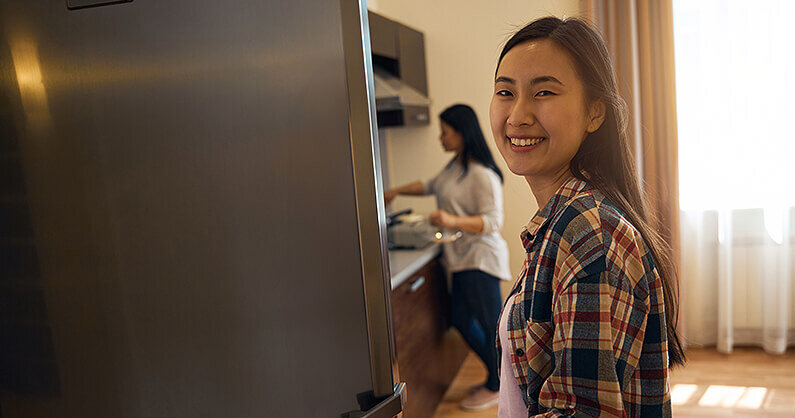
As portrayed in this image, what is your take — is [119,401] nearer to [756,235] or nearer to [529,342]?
[529,342]

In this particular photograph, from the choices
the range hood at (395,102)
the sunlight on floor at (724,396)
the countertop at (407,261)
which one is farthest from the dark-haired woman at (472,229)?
the sunlight on floor at (724,396)

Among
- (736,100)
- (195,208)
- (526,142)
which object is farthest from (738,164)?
(195,208)

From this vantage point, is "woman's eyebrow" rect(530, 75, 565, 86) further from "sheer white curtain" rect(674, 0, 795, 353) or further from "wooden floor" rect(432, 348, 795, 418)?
"sheer white curtain" rect(674, 0, 795, 353)

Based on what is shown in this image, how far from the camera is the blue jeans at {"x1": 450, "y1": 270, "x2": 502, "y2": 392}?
2879 millimetres

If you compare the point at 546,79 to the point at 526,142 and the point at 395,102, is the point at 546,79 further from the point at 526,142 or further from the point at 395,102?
the point at 395,102

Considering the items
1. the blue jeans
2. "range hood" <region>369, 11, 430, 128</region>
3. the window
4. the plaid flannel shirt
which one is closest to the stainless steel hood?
"range hood" <region>369, 11, 430, 128</region>

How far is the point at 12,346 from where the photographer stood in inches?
35.0

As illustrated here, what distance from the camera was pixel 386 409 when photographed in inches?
32.3

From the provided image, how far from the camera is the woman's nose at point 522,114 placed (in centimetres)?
79

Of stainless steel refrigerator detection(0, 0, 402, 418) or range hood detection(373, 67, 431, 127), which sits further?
range hood detection(373, 67, 431, 127)

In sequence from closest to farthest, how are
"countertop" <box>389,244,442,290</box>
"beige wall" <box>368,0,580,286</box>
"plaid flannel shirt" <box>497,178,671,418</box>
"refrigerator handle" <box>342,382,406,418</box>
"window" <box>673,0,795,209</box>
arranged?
"plaid flannel shirt" <box>497,178,671,418</box>
"refrigerator handle" <box>342,382,406,418</box>
"countertop" <box>389,244,442,290</box>
"window" <box>673,0,795,209</box>
"beige wall" <box>368,0,580,286</box>

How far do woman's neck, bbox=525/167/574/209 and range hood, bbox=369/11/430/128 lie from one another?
72.6 inches

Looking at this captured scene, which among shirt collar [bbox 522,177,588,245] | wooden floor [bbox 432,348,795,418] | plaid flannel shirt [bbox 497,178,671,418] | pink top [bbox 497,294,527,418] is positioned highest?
shirt collar [bbox 522,177,588,245]

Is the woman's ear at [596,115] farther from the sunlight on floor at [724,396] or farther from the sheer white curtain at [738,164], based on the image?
the sheer white curtain at [738,164]
